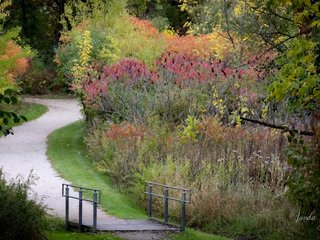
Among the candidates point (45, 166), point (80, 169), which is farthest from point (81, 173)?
point (45, 166)

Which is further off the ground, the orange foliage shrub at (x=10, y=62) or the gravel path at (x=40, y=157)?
the orange foliage shrub at (x=10, y=62)

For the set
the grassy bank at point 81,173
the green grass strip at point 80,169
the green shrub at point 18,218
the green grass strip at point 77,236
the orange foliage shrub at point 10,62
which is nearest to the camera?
the green shrub at point 18,218

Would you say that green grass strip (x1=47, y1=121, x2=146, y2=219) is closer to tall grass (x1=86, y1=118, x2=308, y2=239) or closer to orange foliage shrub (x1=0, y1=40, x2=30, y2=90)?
tall grass (x1=86, y1=118, x2=308, y2=239)

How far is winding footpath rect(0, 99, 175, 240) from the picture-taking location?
14.1 metres

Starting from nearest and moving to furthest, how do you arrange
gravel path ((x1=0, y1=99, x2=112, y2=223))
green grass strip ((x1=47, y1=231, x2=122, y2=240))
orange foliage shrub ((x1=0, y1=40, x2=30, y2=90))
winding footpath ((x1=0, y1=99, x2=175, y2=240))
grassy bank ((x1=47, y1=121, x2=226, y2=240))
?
green grass strip ((x1=47, y1=231, x2=122, y2=240))
winding footpath ((x1=0, y1=99, x2=175, y2=240))
grassy bank ((x1=47, y1=121, x2=226, y2=240))
gravel path ((x1=0, y1=99, x2=112, y2=223))
orange foliage shrub ((x1=0, y1=40, x2=30, y2=90))

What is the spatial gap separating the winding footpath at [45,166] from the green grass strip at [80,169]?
289 mm

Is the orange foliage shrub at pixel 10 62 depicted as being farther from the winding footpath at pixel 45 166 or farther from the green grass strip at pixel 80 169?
the green grass strip at pixel 80 169

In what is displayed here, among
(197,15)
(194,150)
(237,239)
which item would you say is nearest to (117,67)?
(194,150)

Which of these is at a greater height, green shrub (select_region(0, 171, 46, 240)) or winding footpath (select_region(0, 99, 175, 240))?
green shrub (select_region(0, 171, 46, 240))

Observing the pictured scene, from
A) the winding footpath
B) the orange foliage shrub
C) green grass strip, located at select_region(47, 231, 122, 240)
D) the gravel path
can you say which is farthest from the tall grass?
the orange foliage shrub

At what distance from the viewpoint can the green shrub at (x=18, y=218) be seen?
1096cm

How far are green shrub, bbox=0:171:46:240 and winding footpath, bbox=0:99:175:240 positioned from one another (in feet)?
4.23

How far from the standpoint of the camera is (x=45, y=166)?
21.9m

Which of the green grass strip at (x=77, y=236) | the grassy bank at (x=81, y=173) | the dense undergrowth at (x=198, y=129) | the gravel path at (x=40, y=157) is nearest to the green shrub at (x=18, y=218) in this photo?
the green grass strip at (x=77, y=236)
